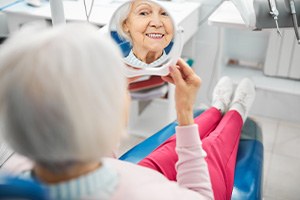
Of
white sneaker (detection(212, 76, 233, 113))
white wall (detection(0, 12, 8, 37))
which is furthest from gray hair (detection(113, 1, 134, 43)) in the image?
white wall (detection(0, 12, 8, 37))

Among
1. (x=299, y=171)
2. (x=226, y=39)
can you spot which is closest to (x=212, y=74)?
(x=226, y=39)

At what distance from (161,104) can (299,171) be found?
811 mm

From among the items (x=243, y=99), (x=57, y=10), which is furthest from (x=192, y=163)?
(x=243, y=99)

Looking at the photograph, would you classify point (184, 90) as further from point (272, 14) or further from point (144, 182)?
point (272, 14)

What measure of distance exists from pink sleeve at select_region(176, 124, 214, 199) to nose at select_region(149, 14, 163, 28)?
12.5 inches

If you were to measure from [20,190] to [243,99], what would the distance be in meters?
1.28

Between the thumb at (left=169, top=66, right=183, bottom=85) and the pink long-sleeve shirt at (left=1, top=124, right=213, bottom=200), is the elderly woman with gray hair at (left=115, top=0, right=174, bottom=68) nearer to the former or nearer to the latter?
the thumb at (left=169, top=66, right=183, bottom=85)

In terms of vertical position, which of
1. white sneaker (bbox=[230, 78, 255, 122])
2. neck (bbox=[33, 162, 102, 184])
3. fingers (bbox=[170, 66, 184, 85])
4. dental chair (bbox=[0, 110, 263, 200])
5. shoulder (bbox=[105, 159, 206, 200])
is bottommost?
dental chair (bbox=[0, 110, 263, 200])

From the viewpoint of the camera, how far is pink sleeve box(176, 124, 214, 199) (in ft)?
2.90

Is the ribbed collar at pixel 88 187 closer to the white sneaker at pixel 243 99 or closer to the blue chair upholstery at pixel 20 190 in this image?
the blue chair upholstery at pixel 20 190

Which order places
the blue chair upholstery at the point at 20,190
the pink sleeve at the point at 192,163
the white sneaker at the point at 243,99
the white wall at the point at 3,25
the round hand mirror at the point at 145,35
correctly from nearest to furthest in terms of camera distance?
the blue chair upholstery at the point at 20,190 < the pink sleeve at the point at 192,163 < the round hand mirror at the point at 145,35 < the white sneaker at the point at 243,99 < the white wall at the point at 3,25

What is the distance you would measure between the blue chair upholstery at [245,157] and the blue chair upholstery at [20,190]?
776 millimetres

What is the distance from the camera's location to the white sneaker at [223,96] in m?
1.57

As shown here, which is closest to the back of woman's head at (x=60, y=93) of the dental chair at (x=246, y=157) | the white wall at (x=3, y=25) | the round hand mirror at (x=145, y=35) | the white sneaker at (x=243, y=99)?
the round hand mirror at (x=145, y=35)
